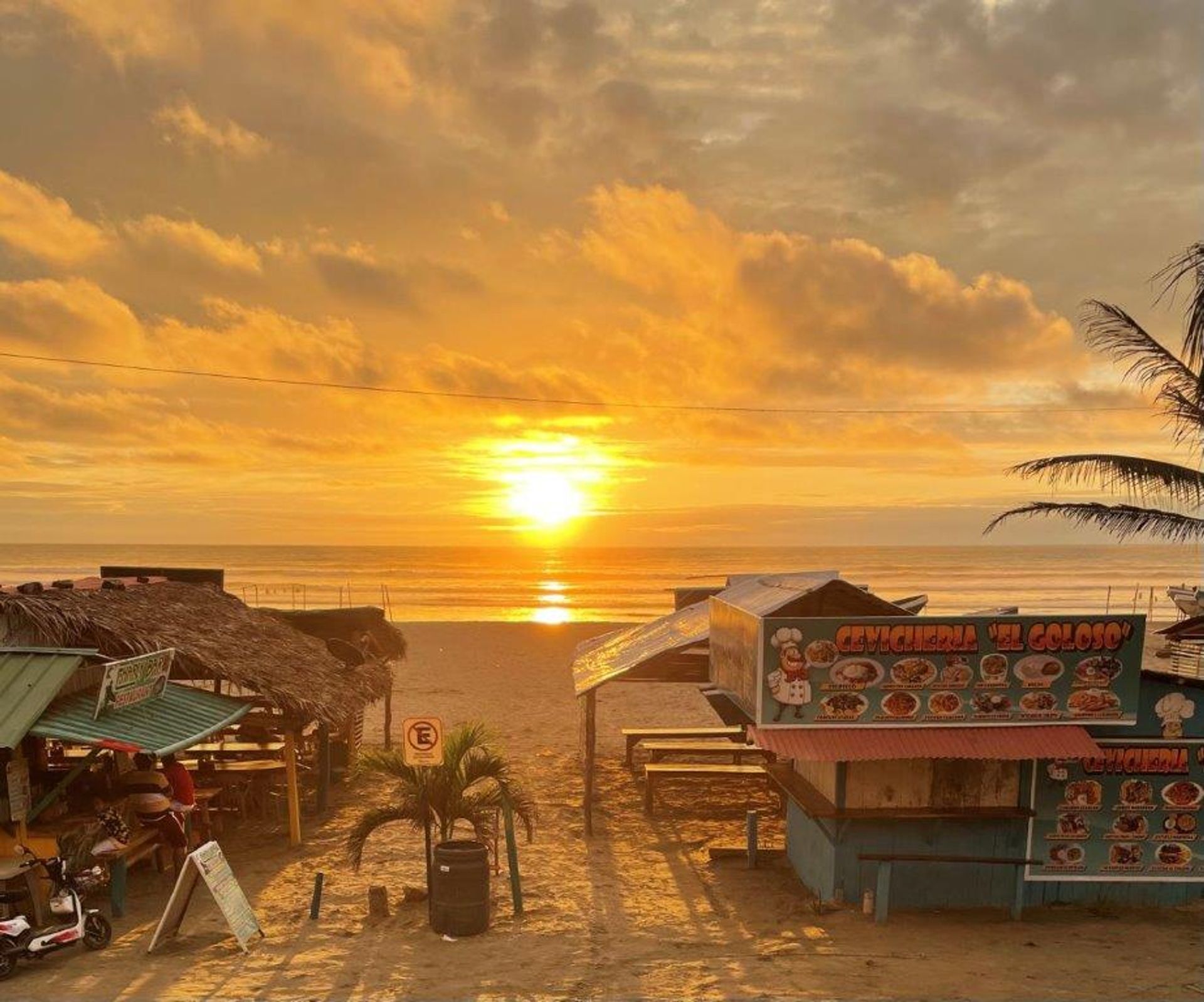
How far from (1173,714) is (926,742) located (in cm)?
333

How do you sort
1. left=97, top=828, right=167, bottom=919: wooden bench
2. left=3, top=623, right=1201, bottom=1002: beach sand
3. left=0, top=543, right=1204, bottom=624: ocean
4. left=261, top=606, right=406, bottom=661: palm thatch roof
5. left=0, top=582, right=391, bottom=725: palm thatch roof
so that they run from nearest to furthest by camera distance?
left=3, top=623, right=1201, bottom=1002: beach sand, left=97, top=828, right=167, bottom=919: wooden bench, left=0, top=582, right=391, bottom=725: palm thatch roof, left=261, top=606, right=406, bottom=661: palm thatch roof, left=0, top=543, right=1204, bottom=624: ocean

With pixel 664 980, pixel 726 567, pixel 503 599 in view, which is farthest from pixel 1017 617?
pixel 726 567

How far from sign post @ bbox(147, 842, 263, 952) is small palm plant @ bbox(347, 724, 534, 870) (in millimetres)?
1427

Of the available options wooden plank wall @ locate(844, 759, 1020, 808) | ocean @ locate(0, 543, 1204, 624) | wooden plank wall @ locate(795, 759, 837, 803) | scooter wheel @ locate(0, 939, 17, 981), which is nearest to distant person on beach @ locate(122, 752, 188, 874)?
scooter wheel @ locate(0, 939, 17, 981)

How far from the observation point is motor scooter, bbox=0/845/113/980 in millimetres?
9602

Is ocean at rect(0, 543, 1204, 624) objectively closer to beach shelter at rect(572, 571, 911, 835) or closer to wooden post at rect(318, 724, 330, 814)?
beach shelter at rect(572, 571, 911, 835)

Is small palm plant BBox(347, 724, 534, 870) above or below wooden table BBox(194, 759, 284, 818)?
above

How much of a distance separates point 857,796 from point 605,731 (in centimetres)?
1147

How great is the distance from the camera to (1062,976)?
380 inches

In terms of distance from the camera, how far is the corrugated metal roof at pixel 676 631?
42.6 ft

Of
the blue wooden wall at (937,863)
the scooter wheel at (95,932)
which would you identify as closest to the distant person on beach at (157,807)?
the scooter wheel at (95,932)

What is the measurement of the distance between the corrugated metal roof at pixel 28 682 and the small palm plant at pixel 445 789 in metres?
3.65

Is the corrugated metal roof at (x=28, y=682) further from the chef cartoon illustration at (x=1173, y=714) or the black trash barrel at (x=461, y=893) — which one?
the chef cartoon illustration at (x=1173, y=714)

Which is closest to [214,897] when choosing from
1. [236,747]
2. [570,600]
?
[236,747]
